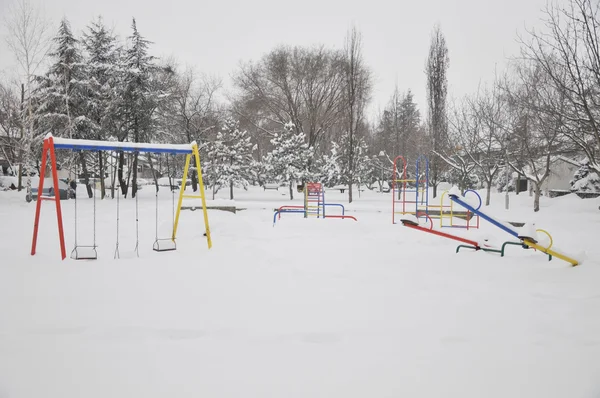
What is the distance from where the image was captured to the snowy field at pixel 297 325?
2479 millimetres

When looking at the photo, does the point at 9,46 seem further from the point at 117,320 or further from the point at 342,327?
the point at 342,327

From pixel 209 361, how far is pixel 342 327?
126 cm

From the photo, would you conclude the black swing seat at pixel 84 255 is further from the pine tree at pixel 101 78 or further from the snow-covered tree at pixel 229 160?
the snow-covered tree at pixel 229 160

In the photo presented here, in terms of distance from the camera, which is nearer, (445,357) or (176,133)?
(445,357)

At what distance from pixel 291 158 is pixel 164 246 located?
721 inches

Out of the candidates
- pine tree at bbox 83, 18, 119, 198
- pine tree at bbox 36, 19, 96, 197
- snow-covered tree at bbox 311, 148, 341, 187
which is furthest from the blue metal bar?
snow-covered tree at bbox 311, 148, 341, 187

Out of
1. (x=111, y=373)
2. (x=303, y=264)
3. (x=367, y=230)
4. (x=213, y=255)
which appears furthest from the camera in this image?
(x=367, y=230)

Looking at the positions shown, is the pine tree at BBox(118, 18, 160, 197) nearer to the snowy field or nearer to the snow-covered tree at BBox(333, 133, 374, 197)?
the snowy field

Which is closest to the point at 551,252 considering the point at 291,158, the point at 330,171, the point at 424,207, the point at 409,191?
the point at 409,191

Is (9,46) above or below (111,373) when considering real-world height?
above

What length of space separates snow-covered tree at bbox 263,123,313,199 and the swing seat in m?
17.6

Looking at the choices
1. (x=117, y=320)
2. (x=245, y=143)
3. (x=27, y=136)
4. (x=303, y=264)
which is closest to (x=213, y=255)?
(x=303, y=264)

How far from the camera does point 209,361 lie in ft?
8.93

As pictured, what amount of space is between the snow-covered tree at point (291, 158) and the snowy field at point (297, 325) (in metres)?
18.1
